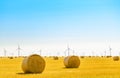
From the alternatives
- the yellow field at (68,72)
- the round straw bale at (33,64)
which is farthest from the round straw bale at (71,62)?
the round straw bale at (33,64)

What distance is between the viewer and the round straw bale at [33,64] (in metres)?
26.5

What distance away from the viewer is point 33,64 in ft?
87.5

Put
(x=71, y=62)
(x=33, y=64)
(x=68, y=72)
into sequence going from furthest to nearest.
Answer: (x=71, y=62)
(x=33, y=64)
(x=68, y=72)

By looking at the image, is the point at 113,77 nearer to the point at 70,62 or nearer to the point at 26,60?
the point at 26,60

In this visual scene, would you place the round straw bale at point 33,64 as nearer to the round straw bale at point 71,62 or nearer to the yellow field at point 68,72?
the yellow field at point 68,72

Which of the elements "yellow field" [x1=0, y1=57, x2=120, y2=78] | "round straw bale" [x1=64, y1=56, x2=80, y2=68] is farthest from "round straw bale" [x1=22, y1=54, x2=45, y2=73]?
"round straw bale" [x1=64, y1=56, x2=80, y2=68]

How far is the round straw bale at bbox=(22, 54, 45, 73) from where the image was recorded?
86.8 ft

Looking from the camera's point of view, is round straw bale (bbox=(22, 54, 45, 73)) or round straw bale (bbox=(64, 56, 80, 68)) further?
round straw bale (bbox=(64, 56, 80, 68))

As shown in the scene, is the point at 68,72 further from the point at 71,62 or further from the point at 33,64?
the point at 71,62

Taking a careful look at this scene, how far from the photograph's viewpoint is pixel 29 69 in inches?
1040

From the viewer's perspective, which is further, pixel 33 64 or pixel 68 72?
pixel 33 64

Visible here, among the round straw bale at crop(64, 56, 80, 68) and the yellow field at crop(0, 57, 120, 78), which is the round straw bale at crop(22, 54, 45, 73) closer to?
the yellow field at crop(0, 57, 120, 78)

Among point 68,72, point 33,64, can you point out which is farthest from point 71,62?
point 68,72

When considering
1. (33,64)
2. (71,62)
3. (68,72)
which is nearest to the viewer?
(68,72)
